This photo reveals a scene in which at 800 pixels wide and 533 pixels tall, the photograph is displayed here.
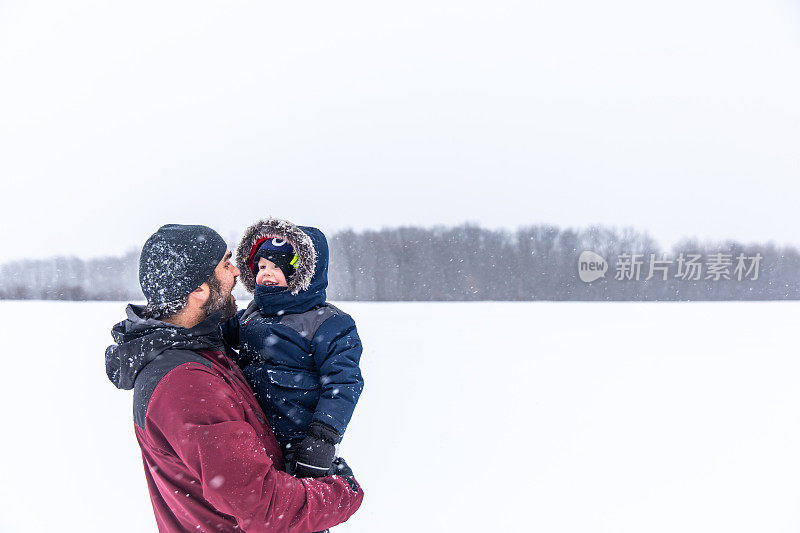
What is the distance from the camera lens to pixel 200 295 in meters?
1.09

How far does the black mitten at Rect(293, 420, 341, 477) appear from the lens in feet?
4.22

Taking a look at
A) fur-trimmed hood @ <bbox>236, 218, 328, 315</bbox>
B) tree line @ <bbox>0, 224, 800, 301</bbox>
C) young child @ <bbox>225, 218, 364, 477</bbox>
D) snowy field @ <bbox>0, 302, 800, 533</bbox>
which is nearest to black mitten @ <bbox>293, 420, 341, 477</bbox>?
young child @ <bbox>225, 218, 364, 477</bbox>

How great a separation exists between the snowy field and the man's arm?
1965mm

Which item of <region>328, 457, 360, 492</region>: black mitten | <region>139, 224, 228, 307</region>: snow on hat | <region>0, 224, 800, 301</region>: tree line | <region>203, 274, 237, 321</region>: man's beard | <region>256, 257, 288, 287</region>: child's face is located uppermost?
<region>139, 224, 228, 307</region>: snow on hat

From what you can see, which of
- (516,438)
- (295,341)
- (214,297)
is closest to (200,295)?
(214,297)

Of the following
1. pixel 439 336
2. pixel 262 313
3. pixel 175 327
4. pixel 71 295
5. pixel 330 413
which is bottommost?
pixel 71 295

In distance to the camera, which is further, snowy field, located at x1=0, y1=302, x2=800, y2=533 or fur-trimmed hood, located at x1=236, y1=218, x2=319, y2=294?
snowy field, located at x1=0, y1=302, x2=800, y2=533

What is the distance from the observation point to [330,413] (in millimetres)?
1418

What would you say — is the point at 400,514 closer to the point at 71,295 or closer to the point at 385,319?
the point at 385,319

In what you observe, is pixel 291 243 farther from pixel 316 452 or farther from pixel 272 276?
pixel 316 452

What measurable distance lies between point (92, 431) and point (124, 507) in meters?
1.41

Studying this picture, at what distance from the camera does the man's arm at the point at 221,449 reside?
2.79 feet

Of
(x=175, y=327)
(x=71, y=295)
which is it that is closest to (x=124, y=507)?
(x=175, y=327)

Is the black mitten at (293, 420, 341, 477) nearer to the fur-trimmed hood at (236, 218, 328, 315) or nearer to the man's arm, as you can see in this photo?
the man's arm
